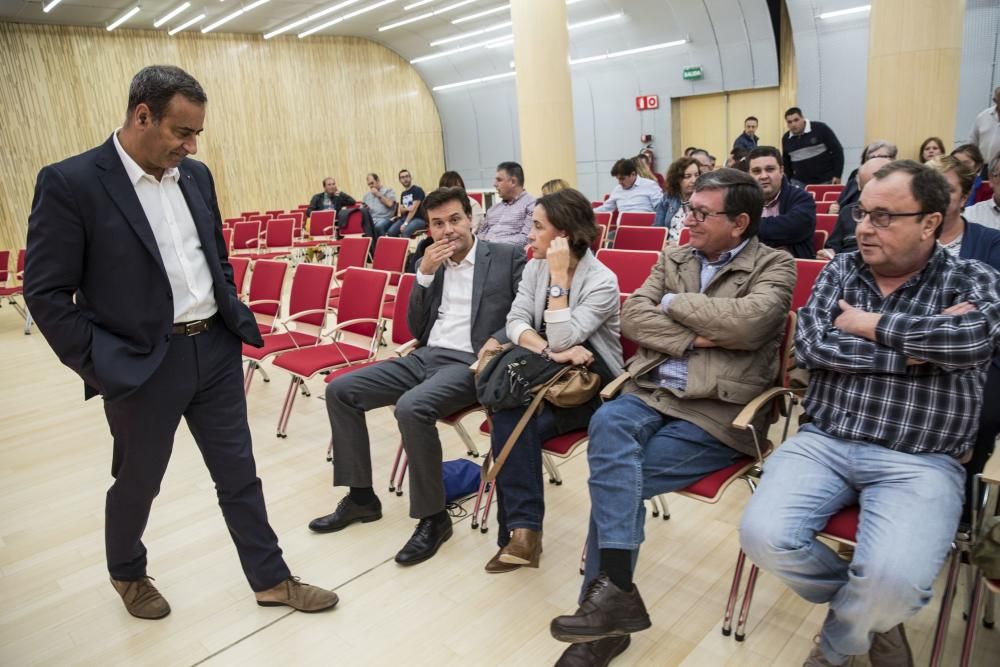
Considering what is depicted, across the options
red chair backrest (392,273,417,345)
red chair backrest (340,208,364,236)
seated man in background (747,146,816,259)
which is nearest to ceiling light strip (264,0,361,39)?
red chair backrest (340,208,364,236)

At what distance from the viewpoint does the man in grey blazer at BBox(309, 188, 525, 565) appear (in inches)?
115

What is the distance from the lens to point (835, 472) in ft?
6.55

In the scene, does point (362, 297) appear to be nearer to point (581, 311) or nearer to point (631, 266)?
point (631, 266)

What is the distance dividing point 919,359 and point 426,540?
1.92 m

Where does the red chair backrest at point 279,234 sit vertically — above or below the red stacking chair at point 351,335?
above

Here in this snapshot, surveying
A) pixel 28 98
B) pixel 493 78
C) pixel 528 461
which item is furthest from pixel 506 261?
pixel 493 78

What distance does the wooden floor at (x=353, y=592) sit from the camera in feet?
7.50

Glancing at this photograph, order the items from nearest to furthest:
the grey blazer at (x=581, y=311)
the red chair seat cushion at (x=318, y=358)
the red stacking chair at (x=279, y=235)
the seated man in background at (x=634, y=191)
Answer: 1. the grey blazer at (x=581, y=311)
2. the red chair seat cushion at (x=318, y=358)
3. the seated man in background at (x=634, y=191)
4. the red stacking chair at (x=279, y=235)

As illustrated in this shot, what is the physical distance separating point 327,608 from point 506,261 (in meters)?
1.64

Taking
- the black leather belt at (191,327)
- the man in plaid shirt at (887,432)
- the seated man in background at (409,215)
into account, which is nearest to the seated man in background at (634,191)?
the seated man in background at (409,215)

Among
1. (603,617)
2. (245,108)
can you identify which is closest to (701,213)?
(603,617)

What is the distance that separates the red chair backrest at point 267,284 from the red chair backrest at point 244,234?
17.6 feet

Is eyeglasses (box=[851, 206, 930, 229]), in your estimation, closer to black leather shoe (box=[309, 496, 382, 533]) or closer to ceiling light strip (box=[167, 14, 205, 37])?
black leather shoe (box=[309, 496, 382, 533])

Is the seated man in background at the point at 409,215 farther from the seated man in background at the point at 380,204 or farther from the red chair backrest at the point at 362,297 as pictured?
the red chair backrest at the point at 362,297
